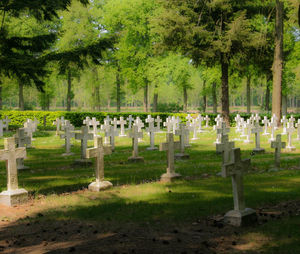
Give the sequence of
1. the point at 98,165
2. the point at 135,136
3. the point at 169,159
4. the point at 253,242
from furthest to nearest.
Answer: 1. the point at 135,136
2. the point at 169,159
3. the point at 98,165
4. the point at 253,242

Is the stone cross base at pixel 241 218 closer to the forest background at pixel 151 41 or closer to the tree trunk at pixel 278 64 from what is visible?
the forest background at pixel 151 41

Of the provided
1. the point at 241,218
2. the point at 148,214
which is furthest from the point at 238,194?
the point at 148,214

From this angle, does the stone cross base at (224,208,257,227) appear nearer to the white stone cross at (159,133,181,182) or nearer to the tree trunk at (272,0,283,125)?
the white stone cross at (159,133,181,182)

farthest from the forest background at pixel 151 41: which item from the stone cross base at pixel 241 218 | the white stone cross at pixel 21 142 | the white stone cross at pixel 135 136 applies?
the stone cross base at pixel 241 218

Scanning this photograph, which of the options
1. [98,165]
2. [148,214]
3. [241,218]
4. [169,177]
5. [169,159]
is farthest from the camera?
[169,159]

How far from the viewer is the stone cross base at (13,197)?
643cm

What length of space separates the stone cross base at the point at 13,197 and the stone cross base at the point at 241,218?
3839 millimetres

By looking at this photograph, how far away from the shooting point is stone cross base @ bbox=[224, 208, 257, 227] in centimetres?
497

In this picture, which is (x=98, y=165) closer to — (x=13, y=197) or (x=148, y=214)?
(x=13, y=197)

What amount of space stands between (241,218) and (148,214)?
1.48 metres

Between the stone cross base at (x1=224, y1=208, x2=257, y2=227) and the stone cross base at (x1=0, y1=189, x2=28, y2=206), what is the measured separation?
12.6 feet

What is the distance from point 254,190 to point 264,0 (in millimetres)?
21897

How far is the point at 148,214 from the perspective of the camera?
555 centimetres

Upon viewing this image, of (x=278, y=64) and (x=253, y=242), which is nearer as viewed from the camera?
(x=253, y=242)
